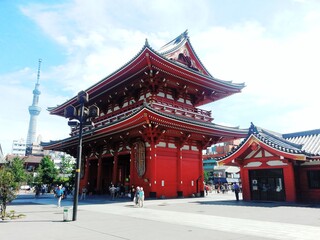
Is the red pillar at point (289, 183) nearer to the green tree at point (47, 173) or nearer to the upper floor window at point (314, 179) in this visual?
the upper floor window at point (314, 179)

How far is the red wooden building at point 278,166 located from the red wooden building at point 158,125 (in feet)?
15.4

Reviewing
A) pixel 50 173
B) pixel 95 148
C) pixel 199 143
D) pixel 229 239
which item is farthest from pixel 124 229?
pixel 50 173

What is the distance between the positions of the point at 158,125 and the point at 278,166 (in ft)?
34.7

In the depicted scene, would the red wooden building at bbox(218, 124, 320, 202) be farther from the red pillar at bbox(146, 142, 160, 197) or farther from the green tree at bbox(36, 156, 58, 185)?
the green tree at bbox(36, 156, 58, 185)

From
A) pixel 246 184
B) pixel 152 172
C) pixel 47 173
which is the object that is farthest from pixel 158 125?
pixel 47 173

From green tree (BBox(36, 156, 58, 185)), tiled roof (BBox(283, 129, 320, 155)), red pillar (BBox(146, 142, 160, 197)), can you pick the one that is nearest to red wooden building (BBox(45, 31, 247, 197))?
red pillar (BBox(146, 142, 160, 197))

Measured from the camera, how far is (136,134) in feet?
81.7

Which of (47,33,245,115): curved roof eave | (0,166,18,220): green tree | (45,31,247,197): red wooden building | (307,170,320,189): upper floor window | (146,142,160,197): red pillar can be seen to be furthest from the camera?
(45,31,247,197): red wooden building

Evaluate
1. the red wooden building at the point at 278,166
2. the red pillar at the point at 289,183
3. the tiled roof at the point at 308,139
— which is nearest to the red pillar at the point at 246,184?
the red wooden building at the point at 278,166

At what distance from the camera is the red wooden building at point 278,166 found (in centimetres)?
1894

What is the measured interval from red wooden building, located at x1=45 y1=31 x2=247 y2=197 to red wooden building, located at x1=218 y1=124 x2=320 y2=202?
4.71 metres

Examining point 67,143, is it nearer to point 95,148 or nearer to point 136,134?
point 95,148

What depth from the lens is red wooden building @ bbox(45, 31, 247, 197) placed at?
23016mm

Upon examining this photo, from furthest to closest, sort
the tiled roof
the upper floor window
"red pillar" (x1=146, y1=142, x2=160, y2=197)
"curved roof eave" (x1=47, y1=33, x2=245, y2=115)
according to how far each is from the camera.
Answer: "red pillar" (x1=146, y1=142, x2=160, y2=197) < "curved roof eave" (x1=47, y1=33, x2=245, y2=115) < the tiled roof < the upper floor window
